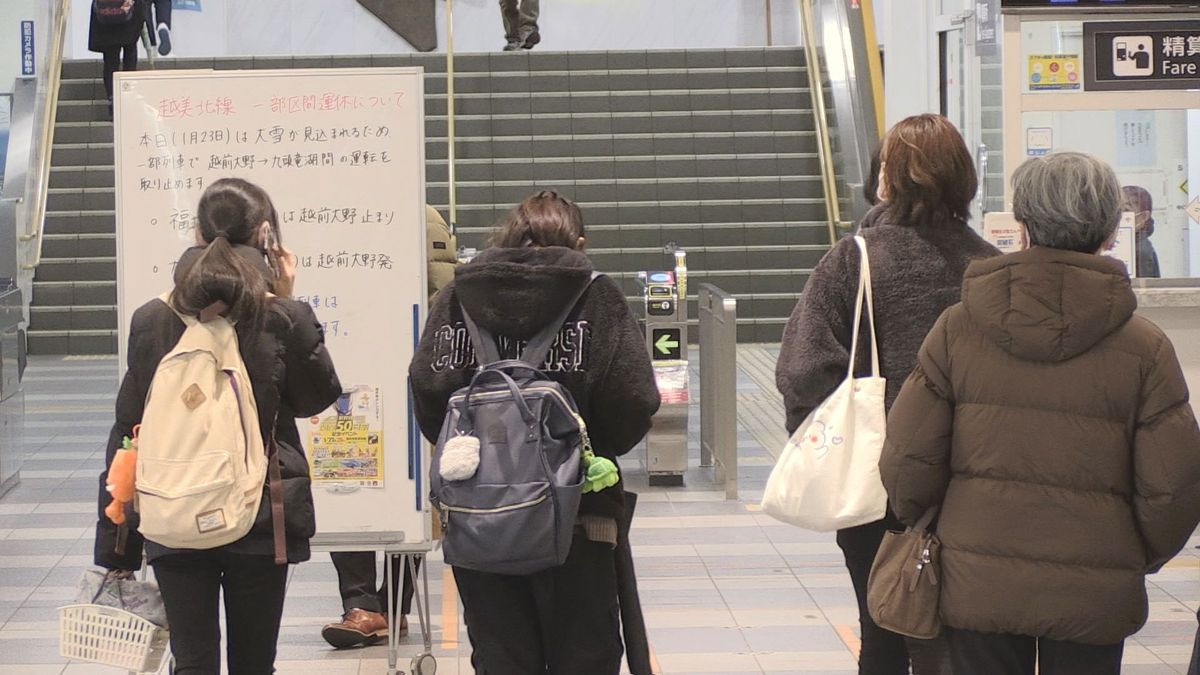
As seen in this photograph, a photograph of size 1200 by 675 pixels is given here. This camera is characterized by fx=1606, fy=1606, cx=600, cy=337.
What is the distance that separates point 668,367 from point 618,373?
161 inches

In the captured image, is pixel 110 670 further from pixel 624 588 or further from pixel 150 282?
pixel 624 588

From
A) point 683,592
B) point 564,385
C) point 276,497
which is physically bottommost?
point 683,592

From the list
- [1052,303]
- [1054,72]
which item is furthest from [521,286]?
[1054,72]

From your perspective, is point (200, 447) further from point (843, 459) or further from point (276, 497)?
point (843, 459)

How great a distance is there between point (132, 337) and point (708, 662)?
7.21 feet

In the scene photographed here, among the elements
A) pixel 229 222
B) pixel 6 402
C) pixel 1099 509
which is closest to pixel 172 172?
pixel 229 222

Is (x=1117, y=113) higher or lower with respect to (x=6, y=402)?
higher

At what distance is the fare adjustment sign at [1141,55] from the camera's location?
622cm

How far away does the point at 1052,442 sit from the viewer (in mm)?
2697

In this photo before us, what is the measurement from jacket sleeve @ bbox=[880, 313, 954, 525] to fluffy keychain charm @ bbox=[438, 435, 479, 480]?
0.77m

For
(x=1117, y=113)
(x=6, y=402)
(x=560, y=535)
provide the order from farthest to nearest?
(x=6, y=402), (x=1117, y=113), (x=560, y=535)

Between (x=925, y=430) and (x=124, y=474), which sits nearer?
(x=925, y=430)

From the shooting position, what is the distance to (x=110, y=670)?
186 inches

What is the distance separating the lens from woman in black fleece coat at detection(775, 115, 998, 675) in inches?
126
